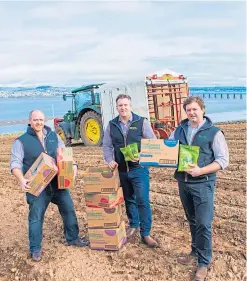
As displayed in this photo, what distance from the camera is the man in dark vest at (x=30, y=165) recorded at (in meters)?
3.98

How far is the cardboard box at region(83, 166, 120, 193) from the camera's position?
4.14 m

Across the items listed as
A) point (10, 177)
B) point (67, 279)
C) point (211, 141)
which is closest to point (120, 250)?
point (67, 279)

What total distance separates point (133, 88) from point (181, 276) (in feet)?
23.5

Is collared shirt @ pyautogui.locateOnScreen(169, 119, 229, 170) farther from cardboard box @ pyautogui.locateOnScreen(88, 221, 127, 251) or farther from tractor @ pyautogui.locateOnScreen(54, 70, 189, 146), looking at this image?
tractor @ pyautogui.locateOnScreen(54, 70, 189, 146)

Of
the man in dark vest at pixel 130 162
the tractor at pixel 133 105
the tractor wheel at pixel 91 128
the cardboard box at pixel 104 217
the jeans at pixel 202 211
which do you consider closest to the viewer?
the jeans at pixel 202 211

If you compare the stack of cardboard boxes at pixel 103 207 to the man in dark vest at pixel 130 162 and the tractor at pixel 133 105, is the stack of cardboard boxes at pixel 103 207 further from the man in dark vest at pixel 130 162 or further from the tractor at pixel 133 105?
the tractor at pixel 133 105

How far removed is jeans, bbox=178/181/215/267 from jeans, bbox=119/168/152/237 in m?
0.61

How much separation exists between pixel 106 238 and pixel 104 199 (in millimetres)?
454

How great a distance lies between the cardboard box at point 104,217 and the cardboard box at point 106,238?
5 centimetres

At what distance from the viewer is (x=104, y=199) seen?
4184 millimetres

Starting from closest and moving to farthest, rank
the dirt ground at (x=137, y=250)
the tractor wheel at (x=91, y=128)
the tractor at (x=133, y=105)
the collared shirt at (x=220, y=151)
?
1. the collared shirt at (x=220, y=151)
2. the dirt ground at (x=137, y=250)
3. the tractor at (x=133, y=105)
4. the tractor wheel at (x=91, y=128)

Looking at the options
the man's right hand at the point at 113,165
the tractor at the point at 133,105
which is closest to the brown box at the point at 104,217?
the man's right hand at the point at 113,165

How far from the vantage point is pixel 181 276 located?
3744 mm

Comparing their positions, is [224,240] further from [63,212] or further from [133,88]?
[133,88]
